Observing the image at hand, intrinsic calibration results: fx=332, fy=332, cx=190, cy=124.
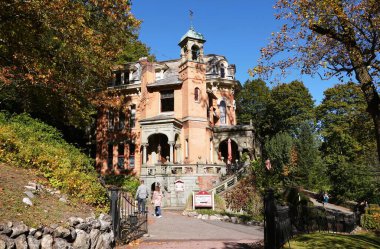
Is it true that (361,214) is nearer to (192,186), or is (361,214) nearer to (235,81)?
(192,186)

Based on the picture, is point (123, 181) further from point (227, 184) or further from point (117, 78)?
point (117, 78)

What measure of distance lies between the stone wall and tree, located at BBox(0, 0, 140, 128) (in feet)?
27.3

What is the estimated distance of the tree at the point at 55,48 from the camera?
43.5 feet

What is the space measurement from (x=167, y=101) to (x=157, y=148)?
4.84m

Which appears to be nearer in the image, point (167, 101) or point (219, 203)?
point (219, 203)

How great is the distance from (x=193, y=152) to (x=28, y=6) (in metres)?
20.5

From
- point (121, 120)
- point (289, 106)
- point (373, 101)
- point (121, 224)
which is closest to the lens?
point (373, 101)

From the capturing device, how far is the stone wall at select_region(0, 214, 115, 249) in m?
6.32

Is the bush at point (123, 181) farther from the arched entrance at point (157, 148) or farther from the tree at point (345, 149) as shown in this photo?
the tree at point (345, 149)

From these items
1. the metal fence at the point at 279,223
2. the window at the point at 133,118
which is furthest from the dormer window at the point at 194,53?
the metal fence at the point at 279,223

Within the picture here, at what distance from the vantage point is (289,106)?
5022cm

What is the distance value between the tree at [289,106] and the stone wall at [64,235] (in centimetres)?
4332

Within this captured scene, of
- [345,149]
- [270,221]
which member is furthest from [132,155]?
[345,149]

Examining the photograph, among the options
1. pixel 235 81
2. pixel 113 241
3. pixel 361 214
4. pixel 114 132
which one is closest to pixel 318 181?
pixel 235 81
